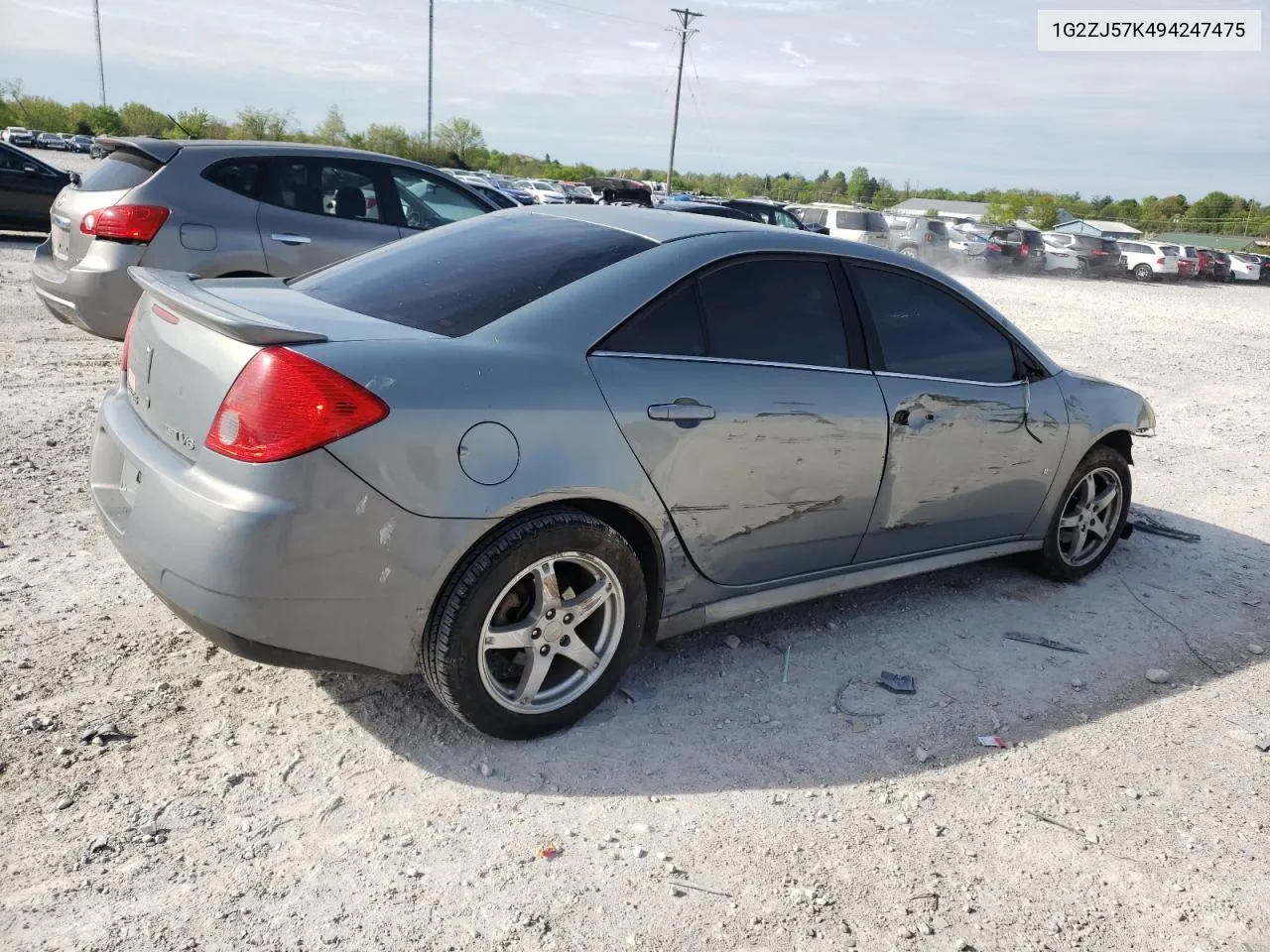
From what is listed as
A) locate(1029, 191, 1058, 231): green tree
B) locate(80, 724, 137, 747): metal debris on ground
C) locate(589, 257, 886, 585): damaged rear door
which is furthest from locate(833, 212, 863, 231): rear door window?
locate(1029, 191, 1058, 231): green tree

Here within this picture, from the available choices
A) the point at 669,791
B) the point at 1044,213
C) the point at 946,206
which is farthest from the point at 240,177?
the point at 946,206

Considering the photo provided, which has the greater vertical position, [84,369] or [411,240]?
[411,240]

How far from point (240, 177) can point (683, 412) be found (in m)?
5.10

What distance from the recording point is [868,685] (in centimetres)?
382

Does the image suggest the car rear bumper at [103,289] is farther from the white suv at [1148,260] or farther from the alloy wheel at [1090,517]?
the white suv at [1148,260]

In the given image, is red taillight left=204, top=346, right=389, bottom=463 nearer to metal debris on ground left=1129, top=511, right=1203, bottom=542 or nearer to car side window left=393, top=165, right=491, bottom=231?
metal debris on ground left=1129, top=511, right=1203, bottom=542

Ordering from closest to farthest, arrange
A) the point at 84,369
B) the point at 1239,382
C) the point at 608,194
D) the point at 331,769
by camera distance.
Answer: the point at 331,769 → the point at 84,369 → the point at 1239,382 → the point at 608,194

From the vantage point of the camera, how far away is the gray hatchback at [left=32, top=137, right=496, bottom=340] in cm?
657

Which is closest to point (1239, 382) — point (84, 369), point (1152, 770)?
point (1152, 770)

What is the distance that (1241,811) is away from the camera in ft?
10.5

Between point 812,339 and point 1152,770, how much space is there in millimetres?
1868

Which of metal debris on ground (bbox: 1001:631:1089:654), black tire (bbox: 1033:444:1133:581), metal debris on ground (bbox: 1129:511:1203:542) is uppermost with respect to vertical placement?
black tire (bbox: 1033:444:1133:581)

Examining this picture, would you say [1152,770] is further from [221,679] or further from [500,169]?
[500,169]

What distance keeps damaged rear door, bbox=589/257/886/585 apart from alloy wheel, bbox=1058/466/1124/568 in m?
1.66
